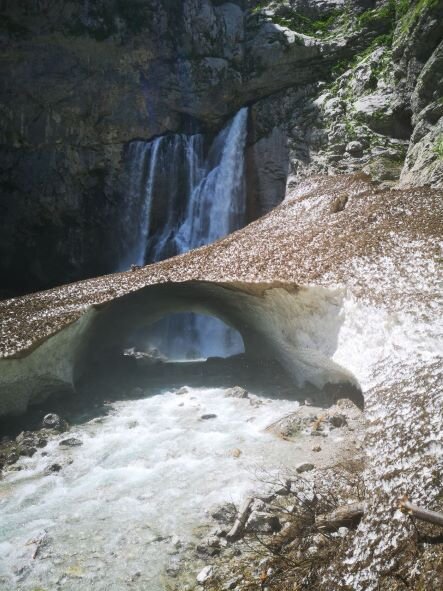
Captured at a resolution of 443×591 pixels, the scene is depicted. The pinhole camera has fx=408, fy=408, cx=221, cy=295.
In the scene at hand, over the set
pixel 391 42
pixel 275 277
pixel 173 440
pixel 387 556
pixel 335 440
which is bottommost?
pixel 173 440

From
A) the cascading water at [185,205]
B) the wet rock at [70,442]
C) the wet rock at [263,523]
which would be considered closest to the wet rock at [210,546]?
the wet rock at [263,523]

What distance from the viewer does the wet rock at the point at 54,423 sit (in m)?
7.73

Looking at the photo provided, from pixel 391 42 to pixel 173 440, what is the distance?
17.8 meters

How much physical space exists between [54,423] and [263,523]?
5122 millimetres

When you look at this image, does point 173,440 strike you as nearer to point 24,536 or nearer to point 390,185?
point 24,536

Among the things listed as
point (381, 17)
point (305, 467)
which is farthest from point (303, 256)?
point (381, 17)

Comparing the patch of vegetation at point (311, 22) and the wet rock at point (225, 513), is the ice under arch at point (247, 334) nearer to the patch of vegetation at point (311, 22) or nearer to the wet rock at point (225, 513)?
the wet rock at point (225, 513)

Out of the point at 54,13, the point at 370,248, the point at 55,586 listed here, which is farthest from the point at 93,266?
the point at 55,586

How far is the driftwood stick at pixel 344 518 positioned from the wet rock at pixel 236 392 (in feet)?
17.3

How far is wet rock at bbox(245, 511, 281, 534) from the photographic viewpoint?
162 inches

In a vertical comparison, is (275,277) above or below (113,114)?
below

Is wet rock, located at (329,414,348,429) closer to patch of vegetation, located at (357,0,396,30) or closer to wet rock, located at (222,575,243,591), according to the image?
wet rock, located at (222,575,243,591)

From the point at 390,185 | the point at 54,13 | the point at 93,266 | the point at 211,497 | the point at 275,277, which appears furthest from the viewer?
the point at 93,266

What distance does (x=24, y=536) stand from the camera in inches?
179
